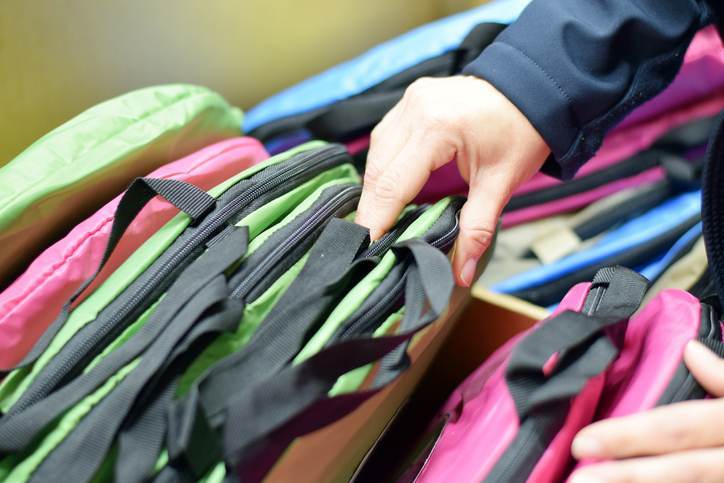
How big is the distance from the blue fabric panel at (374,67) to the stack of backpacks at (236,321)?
16 centimetres

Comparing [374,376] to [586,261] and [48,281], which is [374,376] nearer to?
[48,281]

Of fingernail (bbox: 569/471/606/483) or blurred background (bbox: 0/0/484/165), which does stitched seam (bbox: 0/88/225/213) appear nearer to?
blurred background (bbox: 0/0/484/165)

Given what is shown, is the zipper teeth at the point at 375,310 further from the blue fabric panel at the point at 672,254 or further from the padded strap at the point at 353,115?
the blue fabric panel at the point at 672,254

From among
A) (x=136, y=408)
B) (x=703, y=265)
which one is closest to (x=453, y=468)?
(x=136, y=408)

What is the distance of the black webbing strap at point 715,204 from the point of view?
1.91 feet

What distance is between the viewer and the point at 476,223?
0.61 m

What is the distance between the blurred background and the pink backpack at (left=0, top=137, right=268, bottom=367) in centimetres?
27

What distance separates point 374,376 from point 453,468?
95 millimetres

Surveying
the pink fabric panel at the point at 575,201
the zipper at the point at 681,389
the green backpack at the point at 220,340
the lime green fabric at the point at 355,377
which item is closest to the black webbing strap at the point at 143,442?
the green backpack at the point at 220,340

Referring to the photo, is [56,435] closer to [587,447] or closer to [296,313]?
[296,313]

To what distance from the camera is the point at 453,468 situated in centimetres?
50

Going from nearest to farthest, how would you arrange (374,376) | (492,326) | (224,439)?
1. (224,439)
2. (374,376)
3. (492,326)

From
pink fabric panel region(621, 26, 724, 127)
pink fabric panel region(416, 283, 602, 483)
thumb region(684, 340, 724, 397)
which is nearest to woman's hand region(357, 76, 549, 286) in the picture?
pink fabric panel region(416, 283, 602, 483)

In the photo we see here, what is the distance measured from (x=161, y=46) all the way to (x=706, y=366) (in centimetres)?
74
